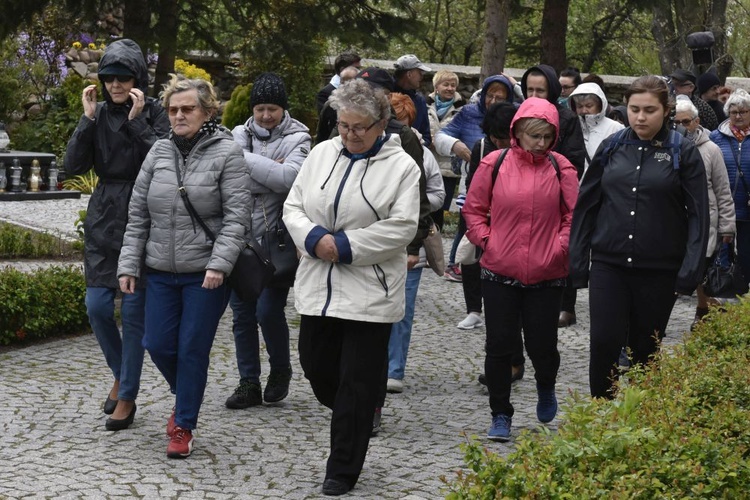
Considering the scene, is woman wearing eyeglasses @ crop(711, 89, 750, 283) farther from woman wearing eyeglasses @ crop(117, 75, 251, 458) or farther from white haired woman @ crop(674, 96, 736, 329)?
woman wearing eyeglasses @ crop(117, 75, 251, 458)

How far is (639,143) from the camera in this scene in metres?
5.79

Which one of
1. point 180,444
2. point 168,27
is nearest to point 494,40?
point 168,27

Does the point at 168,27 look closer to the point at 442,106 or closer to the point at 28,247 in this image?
the point at 28,247

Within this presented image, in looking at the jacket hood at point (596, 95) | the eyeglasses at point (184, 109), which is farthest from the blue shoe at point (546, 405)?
the jacket hood at point (596, 95)

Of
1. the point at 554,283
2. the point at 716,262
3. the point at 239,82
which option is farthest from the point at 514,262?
the point at 239,82

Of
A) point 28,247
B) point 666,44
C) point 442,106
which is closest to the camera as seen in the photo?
point 442,106

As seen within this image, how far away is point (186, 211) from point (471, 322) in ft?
13.4

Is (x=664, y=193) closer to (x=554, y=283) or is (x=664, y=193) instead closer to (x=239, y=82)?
(x=554, y=283)

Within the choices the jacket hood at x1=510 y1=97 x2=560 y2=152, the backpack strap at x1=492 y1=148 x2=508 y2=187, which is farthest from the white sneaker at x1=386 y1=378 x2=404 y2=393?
the jacket hood at x1=510 y1=97 x2=560 y2=152

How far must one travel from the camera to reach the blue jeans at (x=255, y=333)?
6.69m

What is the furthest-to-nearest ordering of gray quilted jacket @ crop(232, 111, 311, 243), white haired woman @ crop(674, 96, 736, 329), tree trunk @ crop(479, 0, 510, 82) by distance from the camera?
tree trunk @ crop(479, 0, 510, 82), white haired woman @ crop(674, 96, 736, 329), gray quilted jacket @ crop(232, 111, 311, 243)

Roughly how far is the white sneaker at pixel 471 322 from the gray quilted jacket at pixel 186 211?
12.6 ft

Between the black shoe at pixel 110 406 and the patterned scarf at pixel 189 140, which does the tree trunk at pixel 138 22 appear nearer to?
the black shoe at pixel 110 406

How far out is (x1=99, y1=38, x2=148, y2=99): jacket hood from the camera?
6191mm
